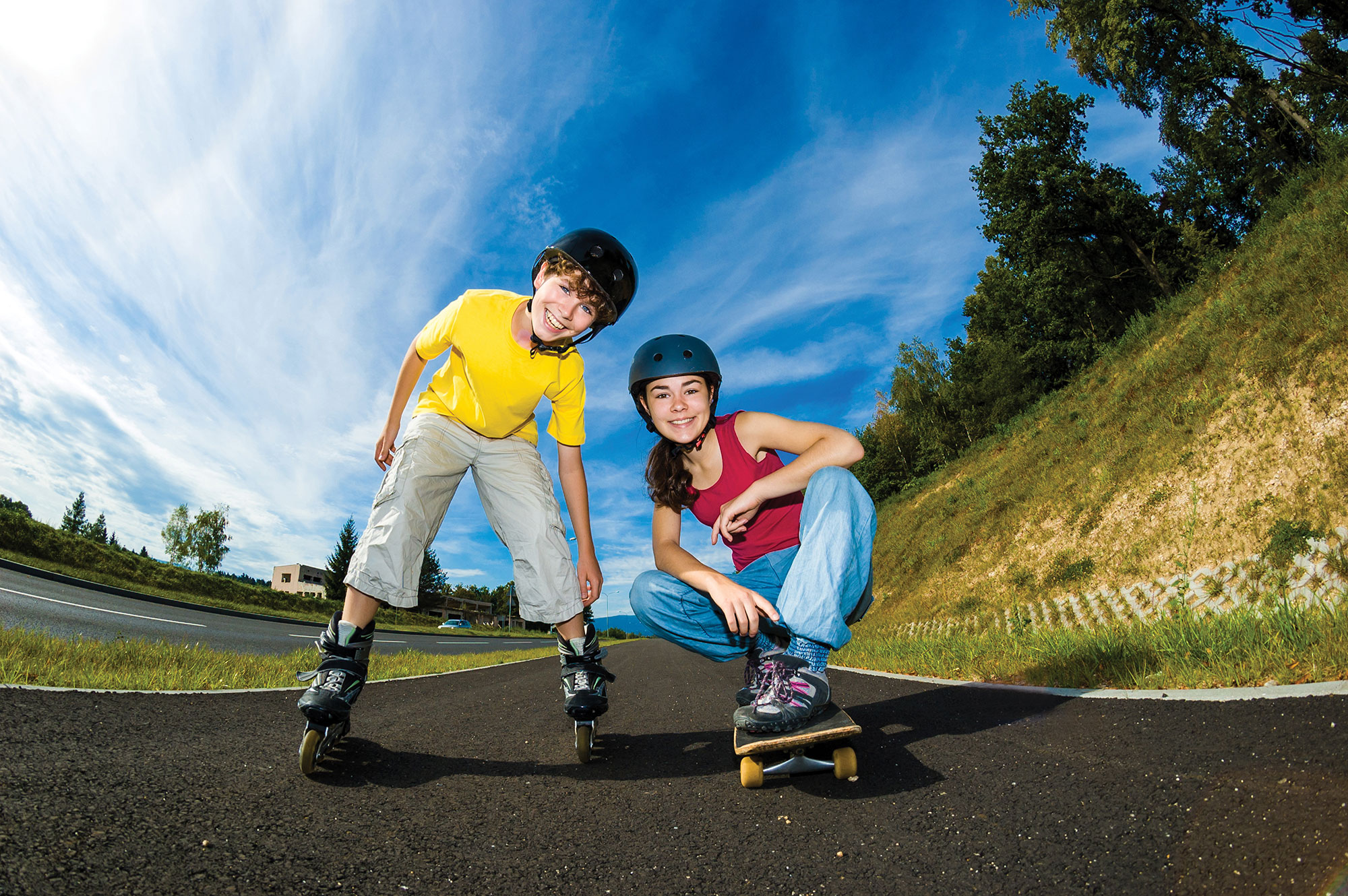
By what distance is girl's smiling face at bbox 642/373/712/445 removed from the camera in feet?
9.91

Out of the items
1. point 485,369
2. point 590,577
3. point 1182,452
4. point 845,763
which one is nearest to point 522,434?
point 485,369

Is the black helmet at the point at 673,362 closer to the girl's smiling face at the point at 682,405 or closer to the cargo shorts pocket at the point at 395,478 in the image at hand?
the girl's smiling face at the point at 682,405

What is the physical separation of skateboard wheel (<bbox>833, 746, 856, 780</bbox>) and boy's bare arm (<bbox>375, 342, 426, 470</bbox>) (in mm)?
2653

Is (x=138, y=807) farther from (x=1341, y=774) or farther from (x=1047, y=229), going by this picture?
(x=1047, y=229)

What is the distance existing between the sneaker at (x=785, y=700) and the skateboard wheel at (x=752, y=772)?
0.12 m

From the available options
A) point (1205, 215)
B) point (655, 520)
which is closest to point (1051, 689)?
point (655, 520)

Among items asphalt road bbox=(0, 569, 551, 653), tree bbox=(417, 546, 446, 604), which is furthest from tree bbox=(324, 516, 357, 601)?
asphalt road bbox=(0, 569, 551, 653)

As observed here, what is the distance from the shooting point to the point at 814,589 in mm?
2189

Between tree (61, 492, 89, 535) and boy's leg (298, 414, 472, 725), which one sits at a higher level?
tree (61, 492, 89, 535)

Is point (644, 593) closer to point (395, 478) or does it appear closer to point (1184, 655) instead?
point (395, 478)

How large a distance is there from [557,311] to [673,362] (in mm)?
692

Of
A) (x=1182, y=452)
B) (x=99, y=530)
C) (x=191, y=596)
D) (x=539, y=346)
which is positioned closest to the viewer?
(x=539, y=346)

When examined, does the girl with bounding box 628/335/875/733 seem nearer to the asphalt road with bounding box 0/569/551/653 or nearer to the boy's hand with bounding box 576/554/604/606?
the boy's hand with bounding box 576/554/604/606

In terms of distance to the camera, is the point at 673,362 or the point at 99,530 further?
the point at 99,530
